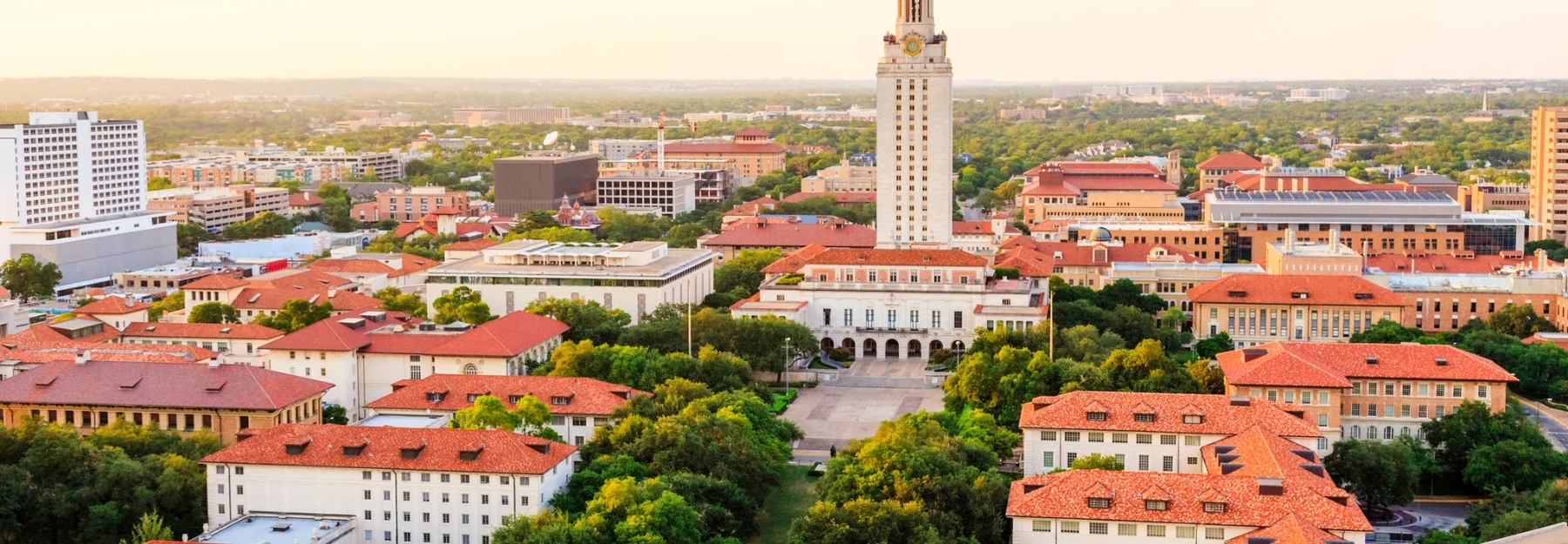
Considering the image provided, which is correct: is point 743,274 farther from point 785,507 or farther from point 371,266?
point 785,507

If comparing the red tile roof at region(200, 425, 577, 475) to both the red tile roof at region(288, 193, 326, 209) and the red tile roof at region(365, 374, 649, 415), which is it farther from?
the red tile roof at region(288, 193, 326, 209)

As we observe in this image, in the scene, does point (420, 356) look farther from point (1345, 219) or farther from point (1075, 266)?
point (1345, 219)

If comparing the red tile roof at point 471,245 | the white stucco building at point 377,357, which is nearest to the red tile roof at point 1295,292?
the white stucco building at point 377,357

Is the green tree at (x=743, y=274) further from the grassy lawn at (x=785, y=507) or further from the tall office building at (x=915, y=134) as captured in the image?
the grassy lawn at (x=785, y=507)

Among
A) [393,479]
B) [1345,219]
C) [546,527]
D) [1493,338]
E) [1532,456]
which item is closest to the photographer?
[546,527]

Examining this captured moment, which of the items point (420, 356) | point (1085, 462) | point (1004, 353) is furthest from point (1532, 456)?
point (420, 356)
